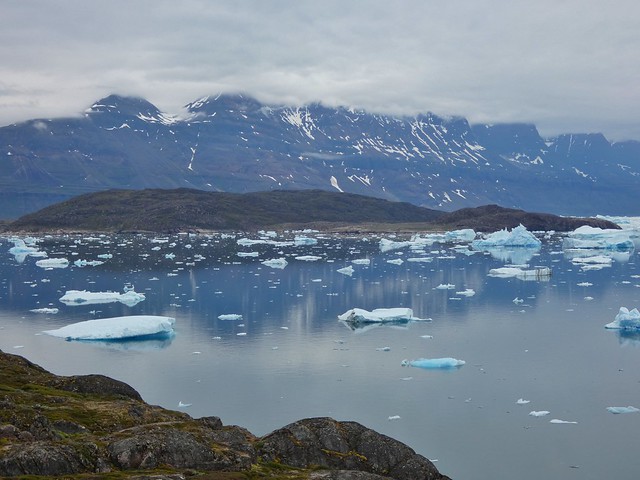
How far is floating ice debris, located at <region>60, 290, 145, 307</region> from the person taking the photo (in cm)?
4494

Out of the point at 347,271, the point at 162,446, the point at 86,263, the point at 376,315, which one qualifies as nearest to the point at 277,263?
the point at 347,271

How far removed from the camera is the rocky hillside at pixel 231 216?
453 feet

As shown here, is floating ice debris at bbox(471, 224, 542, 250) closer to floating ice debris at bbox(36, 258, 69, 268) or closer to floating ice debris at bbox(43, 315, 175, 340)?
floating ice debris at bbox(36, 258, 69, 268)

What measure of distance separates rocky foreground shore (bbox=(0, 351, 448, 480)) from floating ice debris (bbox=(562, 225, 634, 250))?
76.3 meters

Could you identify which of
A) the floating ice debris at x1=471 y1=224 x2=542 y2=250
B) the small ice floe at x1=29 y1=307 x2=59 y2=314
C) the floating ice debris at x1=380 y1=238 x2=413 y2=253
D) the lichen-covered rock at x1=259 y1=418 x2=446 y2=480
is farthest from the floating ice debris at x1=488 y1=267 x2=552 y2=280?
the lichen-covered rock at x1=259 y1=418 x2=446 y2=480

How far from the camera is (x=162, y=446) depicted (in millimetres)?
12320

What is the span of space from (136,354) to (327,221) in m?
134

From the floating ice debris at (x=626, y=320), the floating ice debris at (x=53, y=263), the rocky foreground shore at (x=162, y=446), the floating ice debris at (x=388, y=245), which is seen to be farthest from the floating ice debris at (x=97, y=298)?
the floating ice debris at (x=388, y=245)

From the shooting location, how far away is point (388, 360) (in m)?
29.6

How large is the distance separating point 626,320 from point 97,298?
2973 cm

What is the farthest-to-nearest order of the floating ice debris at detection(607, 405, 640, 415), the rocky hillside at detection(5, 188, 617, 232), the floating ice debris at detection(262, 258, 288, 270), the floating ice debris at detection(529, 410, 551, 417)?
the rocky hillside at detection(5, 188, 617, 232) → the floating ice debris at detection(262, 258, 288, 270) → the floating ice debris at detection(607, 405, 640, 415) → the floating ice debris at detection(529, 410, 551, 417)

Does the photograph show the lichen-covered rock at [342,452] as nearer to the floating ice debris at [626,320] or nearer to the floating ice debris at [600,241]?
the floating ice debris at [626,320]

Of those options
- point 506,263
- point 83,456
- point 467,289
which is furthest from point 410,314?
point 506,263

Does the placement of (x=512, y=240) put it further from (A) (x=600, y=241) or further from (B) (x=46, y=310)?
(B) (x=46, y=310)
